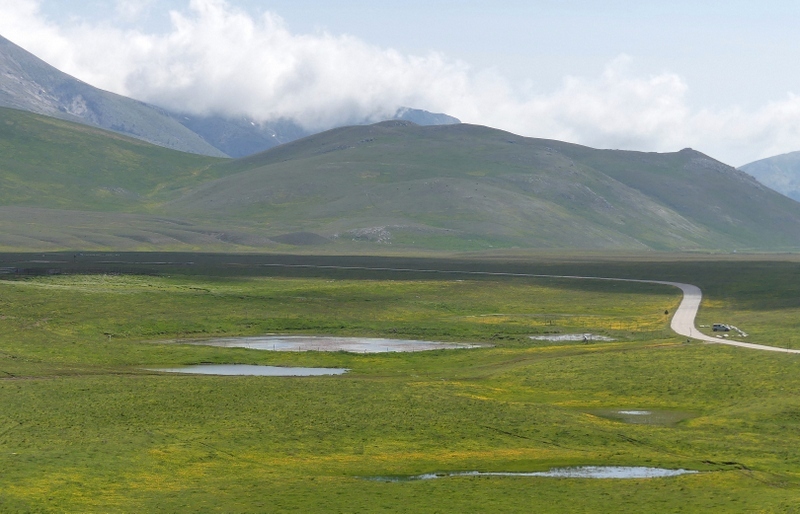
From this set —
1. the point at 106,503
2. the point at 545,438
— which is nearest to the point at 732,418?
the point at 545,438

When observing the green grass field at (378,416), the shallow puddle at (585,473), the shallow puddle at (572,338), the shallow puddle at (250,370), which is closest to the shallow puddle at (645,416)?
the green grass field at (378,416)

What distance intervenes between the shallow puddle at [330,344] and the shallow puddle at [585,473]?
5210cm

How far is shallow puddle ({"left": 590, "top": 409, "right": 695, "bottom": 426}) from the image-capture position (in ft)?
250

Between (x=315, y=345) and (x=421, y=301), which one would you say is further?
(x=421, y=301)

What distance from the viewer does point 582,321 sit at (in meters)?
143

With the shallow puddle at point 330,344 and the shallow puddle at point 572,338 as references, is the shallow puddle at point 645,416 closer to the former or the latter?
the shallow puddle at point 330,344

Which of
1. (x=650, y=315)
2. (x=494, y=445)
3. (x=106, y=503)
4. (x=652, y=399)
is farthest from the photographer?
(x=650, y=315)

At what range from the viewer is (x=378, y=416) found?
243ft

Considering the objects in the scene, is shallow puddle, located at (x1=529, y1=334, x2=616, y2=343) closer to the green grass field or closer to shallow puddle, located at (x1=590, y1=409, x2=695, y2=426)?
the green grass field

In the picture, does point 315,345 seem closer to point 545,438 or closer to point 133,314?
point 133,314

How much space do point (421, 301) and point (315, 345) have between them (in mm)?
48924

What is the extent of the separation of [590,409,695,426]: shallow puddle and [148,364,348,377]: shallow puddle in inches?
1088

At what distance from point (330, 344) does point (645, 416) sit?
48599 millimetres

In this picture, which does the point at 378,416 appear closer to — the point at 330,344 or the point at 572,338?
the point at 330,344
